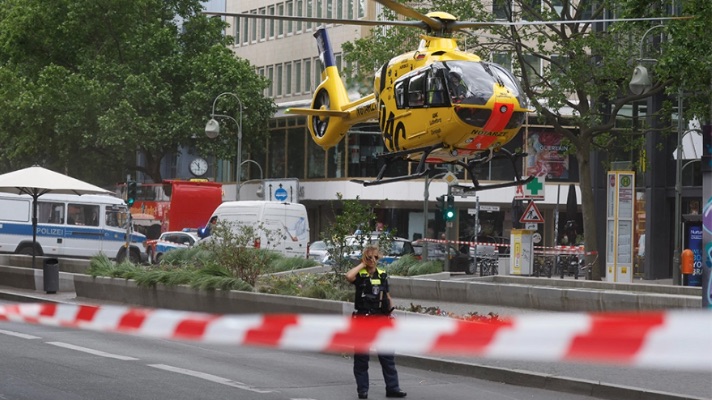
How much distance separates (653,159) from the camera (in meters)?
44.1

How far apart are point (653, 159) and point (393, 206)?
77.5 feet

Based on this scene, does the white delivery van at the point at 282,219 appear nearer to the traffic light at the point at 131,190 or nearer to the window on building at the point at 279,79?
the traffic light at the point at 131,190

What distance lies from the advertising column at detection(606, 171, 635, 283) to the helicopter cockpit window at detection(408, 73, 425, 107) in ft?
54.7

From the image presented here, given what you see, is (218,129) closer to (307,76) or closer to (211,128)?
(211,128)

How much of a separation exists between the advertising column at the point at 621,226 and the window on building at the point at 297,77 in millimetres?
34061

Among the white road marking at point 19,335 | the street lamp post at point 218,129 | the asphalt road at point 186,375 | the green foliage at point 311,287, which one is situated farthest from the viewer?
the street lamp post at point 218,129

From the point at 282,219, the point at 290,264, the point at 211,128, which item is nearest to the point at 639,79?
the point at 290,264

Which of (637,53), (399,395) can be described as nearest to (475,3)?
(637,53)

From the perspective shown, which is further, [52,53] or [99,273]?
[52,53]

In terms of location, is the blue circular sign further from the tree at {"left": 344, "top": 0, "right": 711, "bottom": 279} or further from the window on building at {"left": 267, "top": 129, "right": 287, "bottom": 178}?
the tree at {"left": 344, "top": 0, "right": 711, "bottom": 279}

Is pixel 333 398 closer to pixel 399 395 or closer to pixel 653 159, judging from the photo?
pixel 399 395

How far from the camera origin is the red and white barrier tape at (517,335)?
4.87 meters

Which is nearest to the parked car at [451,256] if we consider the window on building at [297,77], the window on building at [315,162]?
the window on building at [315,162]

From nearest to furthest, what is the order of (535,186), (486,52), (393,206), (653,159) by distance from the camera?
1. (486,52)
2. (535,186)
3. (653,159)
4. (393,206)
